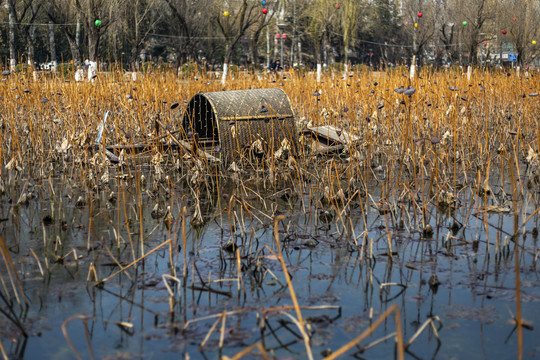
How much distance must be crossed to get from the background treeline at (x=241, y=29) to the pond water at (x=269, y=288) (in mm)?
3768

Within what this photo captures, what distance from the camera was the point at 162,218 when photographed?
173 inches

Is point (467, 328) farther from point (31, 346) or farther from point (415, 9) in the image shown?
point (415, 9)

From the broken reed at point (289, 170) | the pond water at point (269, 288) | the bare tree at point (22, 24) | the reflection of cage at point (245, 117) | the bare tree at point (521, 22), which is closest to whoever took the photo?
the pond water at point (269, 288)

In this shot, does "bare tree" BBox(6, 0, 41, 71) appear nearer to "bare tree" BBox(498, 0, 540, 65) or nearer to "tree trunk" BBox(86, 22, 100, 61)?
"tree trunk" BBox(86, 22, 100, 61)

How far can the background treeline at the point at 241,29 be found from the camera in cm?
2230

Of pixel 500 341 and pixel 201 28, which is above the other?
pixel 201 28

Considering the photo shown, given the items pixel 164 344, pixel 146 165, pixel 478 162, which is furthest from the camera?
pixel 146 165

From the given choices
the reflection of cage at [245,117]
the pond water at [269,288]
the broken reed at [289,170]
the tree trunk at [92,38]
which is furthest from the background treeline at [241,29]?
the pond water at [269,288]

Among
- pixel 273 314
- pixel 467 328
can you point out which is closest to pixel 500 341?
pixel 467 328

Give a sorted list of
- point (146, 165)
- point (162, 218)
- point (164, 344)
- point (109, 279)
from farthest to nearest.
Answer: point (146, 165), point (162, 218), point (109, 279), point (164, 344)

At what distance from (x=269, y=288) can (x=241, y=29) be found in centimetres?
1903

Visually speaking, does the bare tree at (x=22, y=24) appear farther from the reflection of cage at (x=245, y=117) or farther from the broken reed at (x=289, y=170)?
the reflection of cage at (x=245, y=117)

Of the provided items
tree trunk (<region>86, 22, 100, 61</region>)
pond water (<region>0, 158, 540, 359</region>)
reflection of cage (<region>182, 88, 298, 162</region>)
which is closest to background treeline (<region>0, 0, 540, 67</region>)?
tree trunk (<region>86, 22, 100, 61</region>)

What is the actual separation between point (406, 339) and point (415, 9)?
37044mm
